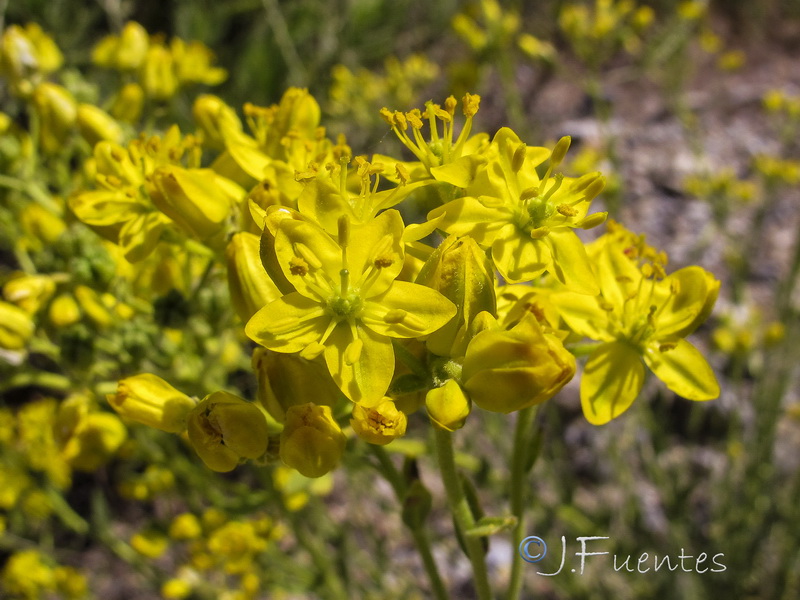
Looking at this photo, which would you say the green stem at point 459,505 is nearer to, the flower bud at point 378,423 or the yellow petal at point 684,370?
the flower bud at point 378,423

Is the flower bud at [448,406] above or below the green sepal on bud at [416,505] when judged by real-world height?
above

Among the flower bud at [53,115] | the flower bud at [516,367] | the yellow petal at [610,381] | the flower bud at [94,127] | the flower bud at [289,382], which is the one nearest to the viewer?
the flower bud at [516,367]

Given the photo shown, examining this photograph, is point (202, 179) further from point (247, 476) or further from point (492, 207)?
point (247, 476)

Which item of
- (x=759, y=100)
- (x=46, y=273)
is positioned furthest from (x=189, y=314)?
(x=759, y=100)

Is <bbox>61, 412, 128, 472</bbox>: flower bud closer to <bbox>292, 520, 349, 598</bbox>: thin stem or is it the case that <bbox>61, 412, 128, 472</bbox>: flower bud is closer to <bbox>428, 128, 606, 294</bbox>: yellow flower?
<bbox>292, 520, 349, 598</bbox>: thin stem

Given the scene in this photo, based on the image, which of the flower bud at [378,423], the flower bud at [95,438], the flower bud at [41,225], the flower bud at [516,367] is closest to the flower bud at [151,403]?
the flower bud at [378,423]
